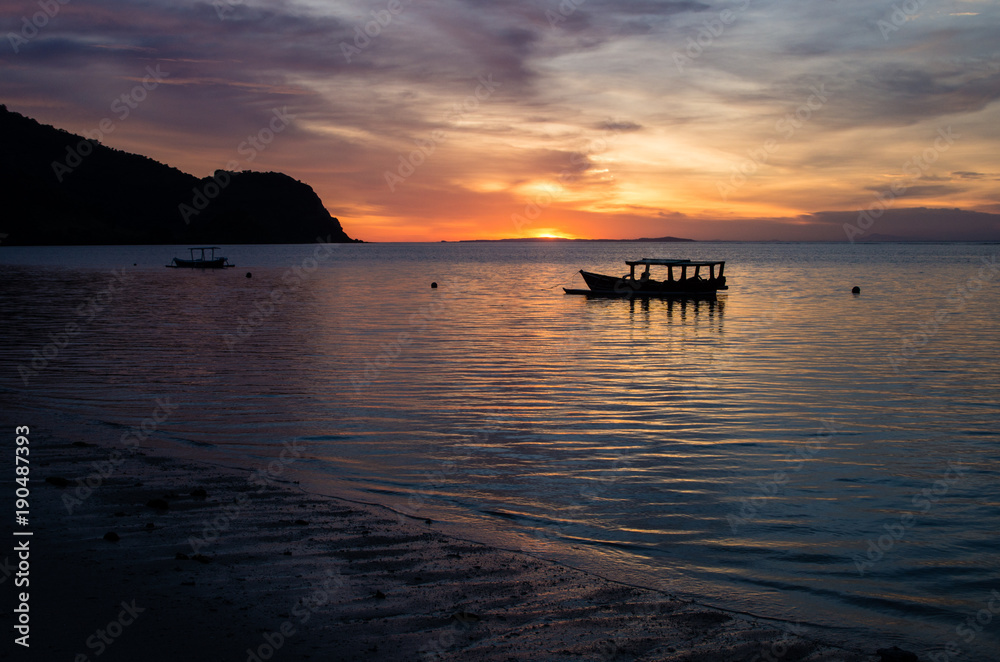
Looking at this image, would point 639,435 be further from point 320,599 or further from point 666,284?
point 666,284

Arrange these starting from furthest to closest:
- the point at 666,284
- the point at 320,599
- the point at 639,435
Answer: the point at 666,284 → the point at 639,435 → the point at 320,599

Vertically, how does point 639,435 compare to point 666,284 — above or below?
below

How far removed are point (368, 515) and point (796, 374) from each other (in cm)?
1598

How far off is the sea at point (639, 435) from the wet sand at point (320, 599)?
30.3 inches

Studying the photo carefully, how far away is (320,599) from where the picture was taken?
613cm

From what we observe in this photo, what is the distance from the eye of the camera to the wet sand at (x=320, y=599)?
5.38 meters

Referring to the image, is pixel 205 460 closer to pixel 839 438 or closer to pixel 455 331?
pixel 839 438

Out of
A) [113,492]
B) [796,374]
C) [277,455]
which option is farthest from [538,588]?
[796,374]

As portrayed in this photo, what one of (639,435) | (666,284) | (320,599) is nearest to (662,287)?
(666,284)

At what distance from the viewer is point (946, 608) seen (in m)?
7.02

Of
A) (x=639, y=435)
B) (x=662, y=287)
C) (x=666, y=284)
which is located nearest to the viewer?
(x=639, y=435)

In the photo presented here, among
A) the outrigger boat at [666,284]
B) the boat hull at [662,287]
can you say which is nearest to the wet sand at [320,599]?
the outrigger boat at [666,284]

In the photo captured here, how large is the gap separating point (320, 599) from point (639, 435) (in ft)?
28.1

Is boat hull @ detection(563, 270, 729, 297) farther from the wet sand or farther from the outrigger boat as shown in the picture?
the wet sand
